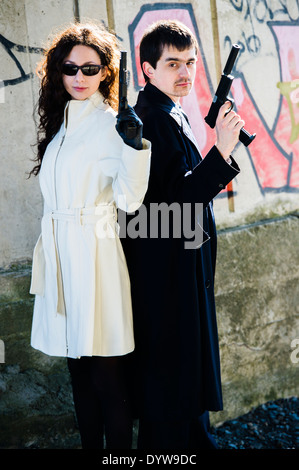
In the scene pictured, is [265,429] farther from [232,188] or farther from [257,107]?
[257,107]

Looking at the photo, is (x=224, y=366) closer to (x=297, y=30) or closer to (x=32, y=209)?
(x=32, y=209)

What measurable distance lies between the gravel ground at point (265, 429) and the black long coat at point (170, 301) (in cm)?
100

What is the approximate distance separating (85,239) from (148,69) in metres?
0.77

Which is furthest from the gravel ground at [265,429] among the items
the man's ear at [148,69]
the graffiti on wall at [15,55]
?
the graffiti on wall at [15,55]

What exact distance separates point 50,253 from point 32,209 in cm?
55

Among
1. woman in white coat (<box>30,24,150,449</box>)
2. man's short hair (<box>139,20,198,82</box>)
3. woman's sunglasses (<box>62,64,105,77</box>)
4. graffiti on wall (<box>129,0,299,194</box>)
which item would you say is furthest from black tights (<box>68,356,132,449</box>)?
graffiti on wall (<box>129,0,299,194</box>)

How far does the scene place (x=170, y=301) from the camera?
2479 mm

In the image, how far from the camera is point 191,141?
2492 mm

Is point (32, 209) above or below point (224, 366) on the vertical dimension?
above

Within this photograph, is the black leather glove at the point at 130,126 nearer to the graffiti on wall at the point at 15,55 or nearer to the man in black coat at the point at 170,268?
the man in black coat at the point at 170,268

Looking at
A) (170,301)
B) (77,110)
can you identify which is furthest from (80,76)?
(170,301)

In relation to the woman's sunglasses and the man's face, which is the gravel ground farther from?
the woman's sunglasses

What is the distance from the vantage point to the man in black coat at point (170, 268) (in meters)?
2.41

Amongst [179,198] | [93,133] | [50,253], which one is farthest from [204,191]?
[50,253]
